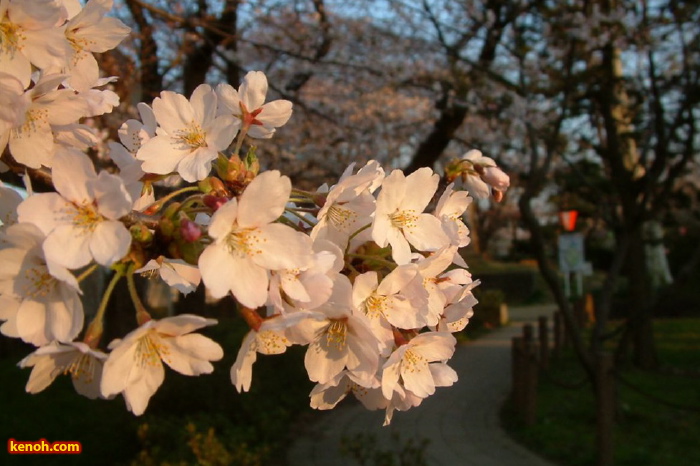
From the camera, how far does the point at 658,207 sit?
661 cm

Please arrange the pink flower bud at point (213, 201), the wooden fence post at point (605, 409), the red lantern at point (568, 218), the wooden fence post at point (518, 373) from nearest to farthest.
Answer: the pink flower bud at point (213, 201)
the wooden fence post at point (605, 409)
the wooden fence post at point (518, 373)
the red lantern at point (568, 218)

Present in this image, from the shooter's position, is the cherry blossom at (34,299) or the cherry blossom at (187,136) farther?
the cherry blossom at (187,136)

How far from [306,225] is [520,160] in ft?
43.8

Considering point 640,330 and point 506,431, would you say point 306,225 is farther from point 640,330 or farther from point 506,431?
point 640,330

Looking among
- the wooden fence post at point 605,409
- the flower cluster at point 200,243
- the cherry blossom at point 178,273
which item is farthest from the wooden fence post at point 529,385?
the cherry blossom at point 178,273

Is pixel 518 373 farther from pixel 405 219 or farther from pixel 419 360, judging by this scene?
pixel 405 219

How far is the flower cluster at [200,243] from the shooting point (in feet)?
3.16

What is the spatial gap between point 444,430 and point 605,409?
7.07 ft

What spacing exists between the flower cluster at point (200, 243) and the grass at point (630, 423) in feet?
15.4

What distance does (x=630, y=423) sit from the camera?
716cm

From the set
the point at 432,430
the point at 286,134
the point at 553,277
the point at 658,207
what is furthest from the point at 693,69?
the point at 286,134

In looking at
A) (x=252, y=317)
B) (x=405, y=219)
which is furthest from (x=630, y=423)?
(x=252, y=317)

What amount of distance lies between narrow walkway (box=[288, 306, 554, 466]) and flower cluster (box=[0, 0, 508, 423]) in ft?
16.0

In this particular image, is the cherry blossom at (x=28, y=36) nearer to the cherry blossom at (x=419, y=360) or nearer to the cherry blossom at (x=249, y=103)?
the cherry blossom at (x=249, y=103)
